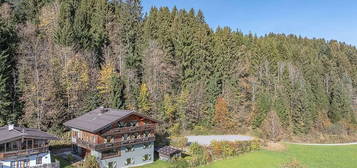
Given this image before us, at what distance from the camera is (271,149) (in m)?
46.1

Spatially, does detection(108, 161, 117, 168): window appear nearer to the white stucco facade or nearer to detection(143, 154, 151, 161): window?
detection(143, 154, 151, 161): window

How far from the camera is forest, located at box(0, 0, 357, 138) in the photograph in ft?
145

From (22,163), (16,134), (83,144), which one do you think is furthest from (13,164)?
(83,144)

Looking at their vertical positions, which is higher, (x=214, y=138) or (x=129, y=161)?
(x=214, y=138)

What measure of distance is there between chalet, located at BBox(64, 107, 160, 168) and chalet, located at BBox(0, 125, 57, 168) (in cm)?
523

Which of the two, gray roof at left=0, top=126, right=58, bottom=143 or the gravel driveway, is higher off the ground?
gray roof at left=0, top=126, right=58, bottom=143

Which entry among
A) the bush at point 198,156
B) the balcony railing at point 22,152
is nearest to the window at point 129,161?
the bush at point 198,156

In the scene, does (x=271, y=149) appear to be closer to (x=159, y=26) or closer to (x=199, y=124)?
(x=199, y=124)

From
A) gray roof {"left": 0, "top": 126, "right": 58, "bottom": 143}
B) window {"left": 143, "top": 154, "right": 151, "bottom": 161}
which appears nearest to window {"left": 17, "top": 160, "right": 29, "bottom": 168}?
gray roof {"left": 0, "top": 126, "right": 58, "bottom": 143}

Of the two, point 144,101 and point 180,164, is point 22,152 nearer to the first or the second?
point 180,164

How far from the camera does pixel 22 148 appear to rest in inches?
1188

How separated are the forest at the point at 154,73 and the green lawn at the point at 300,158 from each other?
29.3 feet

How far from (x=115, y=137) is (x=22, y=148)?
10.1m

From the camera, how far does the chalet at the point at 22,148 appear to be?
29.1 m
